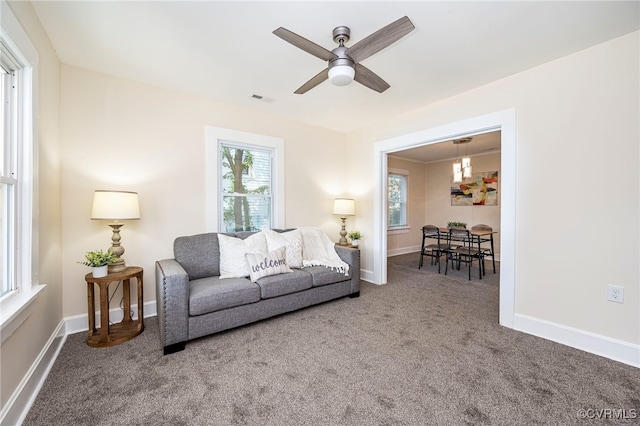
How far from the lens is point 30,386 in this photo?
64.1 inches

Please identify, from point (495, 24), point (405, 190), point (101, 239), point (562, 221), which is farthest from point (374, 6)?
point (405, 190)

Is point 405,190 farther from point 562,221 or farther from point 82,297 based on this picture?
point 82,297

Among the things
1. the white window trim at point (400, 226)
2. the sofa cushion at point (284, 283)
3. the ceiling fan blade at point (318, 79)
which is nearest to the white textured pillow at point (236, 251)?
the sofa cushion at point (284, 283)

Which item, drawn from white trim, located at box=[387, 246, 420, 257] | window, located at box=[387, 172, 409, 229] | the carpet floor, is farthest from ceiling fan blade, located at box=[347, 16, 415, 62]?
white trim, located at box=[387, 246, 420, 257]

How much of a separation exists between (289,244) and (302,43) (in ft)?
6.92

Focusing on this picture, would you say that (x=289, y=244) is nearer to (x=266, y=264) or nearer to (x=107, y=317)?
(x=266, y=264)

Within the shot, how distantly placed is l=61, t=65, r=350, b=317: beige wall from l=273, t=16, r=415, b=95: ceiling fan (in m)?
1.80

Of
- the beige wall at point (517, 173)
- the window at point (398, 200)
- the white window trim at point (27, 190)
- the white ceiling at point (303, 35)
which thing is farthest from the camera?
the window at point (398, 200)

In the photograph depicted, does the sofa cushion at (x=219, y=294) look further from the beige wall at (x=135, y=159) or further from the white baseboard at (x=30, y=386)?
the white baseboard at (x=30, y=386)

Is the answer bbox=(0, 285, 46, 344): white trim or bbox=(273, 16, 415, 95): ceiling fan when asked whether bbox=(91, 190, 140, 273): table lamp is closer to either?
bbox=(0, 285, 46, 344): white trim

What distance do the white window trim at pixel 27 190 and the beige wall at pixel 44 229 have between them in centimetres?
8

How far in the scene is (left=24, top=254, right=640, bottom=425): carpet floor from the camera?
1.53 meters

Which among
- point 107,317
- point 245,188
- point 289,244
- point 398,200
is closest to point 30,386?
point 107,317

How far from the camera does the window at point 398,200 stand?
689 centimetres
